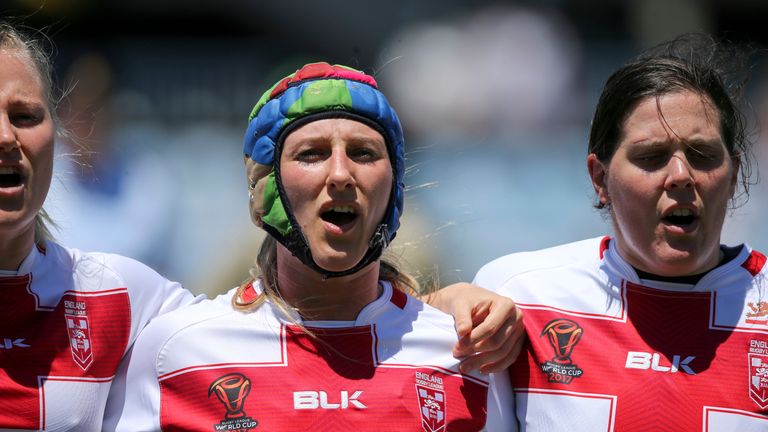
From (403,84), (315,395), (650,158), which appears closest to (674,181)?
(650,158)

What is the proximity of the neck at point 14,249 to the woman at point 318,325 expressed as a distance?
0.46 metres

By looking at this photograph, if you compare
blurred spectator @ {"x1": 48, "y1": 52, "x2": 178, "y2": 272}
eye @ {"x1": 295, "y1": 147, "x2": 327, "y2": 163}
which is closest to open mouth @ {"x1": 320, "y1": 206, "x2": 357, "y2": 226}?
eye @ {"x1": 295, "y1": 147, "x2": 327, "y2": 163}

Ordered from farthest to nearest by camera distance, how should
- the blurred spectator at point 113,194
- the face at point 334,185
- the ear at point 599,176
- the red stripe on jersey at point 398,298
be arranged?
the blurred spectator at point 113,194, the ear at point 599,176, the red stripe on jersey at point 398,298, the face at point 334,185

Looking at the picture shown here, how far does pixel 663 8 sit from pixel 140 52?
4209 millimetres

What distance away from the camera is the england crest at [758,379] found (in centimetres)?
291

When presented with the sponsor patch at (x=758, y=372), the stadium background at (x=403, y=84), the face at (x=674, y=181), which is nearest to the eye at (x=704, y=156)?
→ the face at (x=674, y=181)

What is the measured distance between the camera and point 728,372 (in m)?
2.95

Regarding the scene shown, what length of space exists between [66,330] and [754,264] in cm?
218

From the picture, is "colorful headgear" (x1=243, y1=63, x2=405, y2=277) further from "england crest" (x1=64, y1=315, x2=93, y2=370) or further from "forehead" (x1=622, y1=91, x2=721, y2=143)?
"forehead" (x1=622, y1=91, x2=721, y2=143)

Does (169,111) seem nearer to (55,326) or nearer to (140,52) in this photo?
(140,52)

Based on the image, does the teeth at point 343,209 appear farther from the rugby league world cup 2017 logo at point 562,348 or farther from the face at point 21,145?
the face at point 21,145

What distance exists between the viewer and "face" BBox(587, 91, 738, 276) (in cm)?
297

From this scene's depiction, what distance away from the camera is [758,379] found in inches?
Result: 115

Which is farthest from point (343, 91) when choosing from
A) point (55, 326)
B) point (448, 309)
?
point (55, 326)
